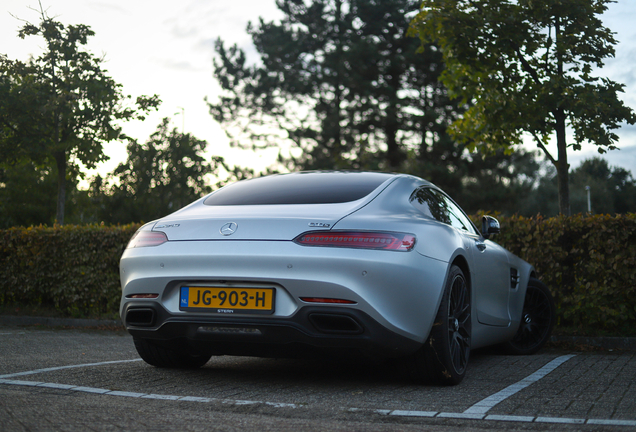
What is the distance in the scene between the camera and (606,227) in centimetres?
742

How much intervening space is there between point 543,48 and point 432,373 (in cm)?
701

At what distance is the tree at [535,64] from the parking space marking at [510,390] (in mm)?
4697

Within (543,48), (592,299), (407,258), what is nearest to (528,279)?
(592,299)

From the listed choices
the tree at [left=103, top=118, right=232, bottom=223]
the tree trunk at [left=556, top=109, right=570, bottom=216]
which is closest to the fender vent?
the tree trunk at [left=556, top=109, right=570, bottom=216]

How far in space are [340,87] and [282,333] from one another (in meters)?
28.5

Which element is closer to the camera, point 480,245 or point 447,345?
point 447,345

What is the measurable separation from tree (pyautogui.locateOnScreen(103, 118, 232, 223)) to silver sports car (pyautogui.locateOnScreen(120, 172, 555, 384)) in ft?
98.3

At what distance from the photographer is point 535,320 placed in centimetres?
674

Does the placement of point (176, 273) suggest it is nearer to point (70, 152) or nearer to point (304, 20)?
point (70, 152)

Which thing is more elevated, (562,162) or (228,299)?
(562,162)

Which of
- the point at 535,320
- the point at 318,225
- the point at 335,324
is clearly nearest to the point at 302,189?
the point at 318,225

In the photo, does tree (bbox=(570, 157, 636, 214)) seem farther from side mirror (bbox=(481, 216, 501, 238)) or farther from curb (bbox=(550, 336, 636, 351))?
side mirror (bbox=(481, 216, 501, 238))

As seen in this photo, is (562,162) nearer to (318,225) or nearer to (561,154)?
(561,154)

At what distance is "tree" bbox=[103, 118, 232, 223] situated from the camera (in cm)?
3381
